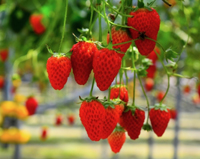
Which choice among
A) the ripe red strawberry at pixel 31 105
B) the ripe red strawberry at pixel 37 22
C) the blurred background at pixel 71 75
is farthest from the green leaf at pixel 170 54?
the ripe red strawberry at pixel 37 22

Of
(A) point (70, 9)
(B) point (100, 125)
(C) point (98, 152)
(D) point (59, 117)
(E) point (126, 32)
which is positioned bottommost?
(C) point (98, 152)

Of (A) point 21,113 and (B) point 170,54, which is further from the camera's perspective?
(A) point 21,113

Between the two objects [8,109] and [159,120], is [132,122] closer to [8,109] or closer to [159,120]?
[159,120]

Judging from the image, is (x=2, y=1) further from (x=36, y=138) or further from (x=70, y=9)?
(x=36, y=138)

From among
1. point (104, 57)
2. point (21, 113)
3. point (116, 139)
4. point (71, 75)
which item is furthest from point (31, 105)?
point (71, 75)

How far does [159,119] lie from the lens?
549mm

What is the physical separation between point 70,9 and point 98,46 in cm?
107

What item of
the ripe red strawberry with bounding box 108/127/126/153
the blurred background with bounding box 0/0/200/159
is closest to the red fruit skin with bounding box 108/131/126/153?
the ripe red strawberry with bounding box 108/127/126/153

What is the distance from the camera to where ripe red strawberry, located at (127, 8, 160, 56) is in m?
0.43

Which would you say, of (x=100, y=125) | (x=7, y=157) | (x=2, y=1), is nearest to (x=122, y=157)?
(x=7, y=157)

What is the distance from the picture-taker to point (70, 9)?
4.91 feet

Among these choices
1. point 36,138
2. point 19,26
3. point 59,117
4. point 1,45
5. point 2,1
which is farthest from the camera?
point 36,138

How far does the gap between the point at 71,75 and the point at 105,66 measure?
2.46 meters

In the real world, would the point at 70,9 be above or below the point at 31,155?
above
